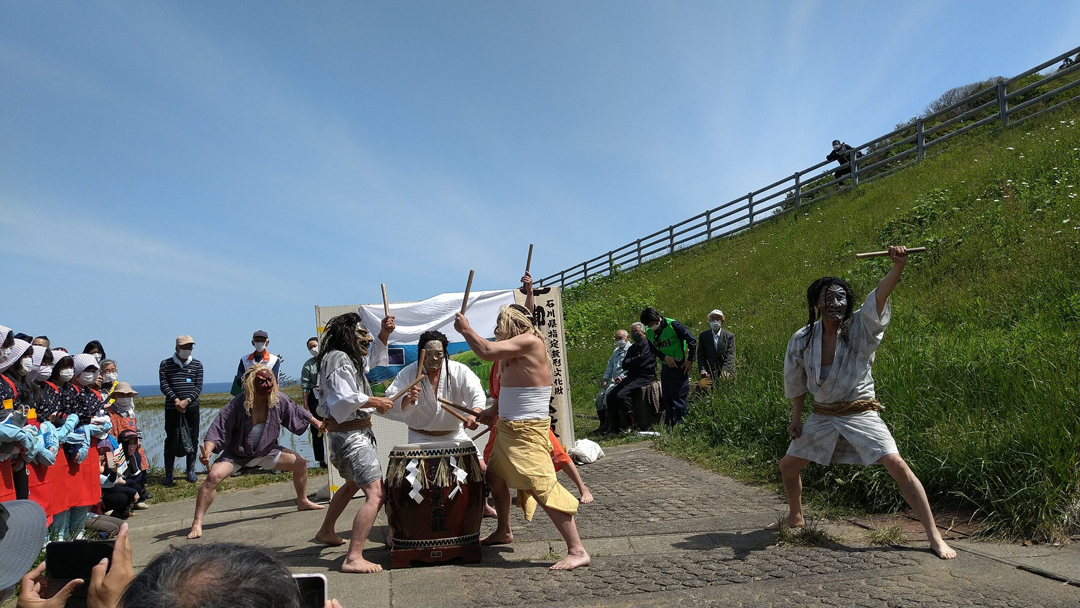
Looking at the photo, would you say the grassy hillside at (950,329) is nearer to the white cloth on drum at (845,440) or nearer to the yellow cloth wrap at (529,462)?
the white cloth on drum at (845,440)

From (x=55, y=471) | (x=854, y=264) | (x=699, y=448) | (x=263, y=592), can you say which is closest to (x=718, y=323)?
(x=699, y=448)

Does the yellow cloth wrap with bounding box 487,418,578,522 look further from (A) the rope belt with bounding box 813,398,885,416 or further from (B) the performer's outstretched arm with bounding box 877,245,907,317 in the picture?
(B) the performer's outstretched arm with bounding box 877,245,907,317

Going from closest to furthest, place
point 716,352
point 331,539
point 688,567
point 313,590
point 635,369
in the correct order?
point 313,590 < point 688,567 < point 331,539 < point 716,352 < point 635,369

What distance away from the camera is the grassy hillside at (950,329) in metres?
4.75

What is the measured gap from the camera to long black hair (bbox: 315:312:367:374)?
5148 millimetres

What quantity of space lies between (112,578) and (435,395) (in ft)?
10.3

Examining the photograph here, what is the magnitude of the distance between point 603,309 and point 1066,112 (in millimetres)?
10584

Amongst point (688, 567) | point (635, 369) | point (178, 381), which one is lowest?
point (688, 567)

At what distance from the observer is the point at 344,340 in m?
5.14

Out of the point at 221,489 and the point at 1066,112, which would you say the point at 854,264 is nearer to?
the point at 1066,112

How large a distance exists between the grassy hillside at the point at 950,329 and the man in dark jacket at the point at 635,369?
45.9 inches

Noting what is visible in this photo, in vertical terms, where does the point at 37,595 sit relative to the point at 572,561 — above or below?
above

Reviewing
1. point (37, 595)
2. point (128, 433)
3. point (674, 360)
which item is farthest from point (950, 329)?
point (128, 433)

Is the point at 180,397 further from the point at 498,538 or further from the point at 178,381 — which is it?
the point at 498,538
